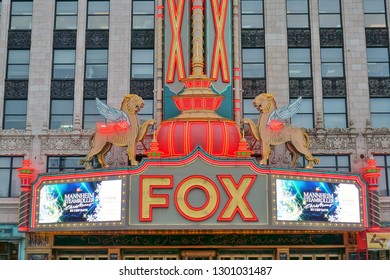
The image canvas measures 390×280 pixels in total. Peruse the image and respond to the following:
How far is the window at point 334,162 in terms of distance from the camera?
3194 cm

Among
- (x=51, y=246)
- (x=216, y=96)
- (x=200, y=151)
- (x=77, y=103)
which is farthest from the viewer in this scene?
(x=77, y=103)

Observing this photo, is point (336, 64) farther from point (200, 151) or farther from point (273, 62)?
point (200, 151)

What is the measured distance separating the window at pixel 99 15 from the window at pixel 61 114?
4.79 m

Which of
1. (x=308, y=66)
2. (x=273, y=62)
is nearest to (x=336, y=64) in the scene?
(x=308, y=66)

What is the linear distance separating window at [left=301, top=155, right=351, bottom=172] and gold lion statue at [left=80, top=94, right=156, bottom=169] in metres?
9.67

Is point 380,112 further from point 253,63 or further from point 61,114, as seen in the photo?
point 61,114

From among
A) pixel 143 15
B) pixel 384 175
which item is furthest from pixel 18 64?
pixel 384 175

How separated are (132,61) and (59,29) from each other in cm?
474

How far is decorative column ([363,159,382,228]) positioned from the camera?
2744 cm

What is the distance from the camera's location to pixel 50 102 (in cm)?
3312

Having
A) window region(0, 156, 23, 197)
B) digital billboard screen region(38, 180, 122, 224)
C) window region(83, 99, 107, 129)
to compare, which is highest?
window region(83, 99, 107, 129)

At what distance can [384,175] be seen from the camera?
104ft

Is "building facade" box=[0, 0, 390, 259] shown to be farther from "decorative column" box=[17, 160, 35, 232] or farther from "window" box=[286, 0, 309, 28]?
"decorative column" box=[17, 160, 35, 232]

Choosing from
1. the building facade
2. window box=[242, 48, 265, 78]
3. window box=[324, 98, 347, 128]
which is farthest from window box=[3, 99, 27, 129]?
window box=[324, 98, 347, 128]
